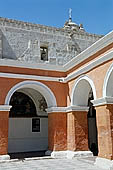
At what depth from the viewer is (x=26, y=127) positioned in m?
13.0

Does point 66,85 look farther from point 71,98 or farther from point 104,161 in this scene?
point 104,161

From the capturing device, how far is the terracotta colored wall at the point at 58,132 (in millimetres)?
Result: 9922

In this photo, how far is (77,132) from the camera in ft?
31.5

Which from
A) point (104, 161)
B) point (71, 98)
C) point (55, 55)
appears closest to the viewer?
point (104, 161)

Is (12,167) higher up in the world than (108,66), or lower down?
lower down

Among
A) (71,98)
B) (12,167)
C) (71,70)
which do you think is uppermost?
(71,70)

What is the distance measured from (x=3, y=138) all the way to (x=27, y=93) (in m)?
4.66

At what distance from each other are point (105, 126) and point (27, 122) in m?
6.81

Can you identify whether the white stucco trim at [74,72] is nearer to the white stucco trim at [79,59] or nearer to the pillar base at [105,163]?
the white stucco trim at [79,59]

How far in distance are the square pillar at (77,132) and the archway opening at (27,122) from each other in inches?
143

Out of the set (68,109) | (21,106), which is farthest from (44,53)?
(68,109)

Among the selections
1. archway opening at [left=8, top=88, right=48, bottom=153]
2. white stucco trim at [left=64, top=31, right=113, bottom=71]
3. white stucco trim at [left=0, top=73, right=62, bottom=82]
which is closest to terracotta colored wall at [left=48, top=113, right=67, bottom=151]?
white stucco trim at [left=0, top=73, right=62, bottom=82]

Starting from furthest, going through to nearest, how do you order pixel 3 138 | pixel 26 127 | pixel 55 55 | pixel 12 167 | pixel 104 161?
pixel 55 55, pixel 26 127, pixel 3 138, pixel 12 167, pixel 104 161

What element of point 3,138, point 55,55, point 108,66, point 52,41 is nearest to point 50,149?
point 3,138
